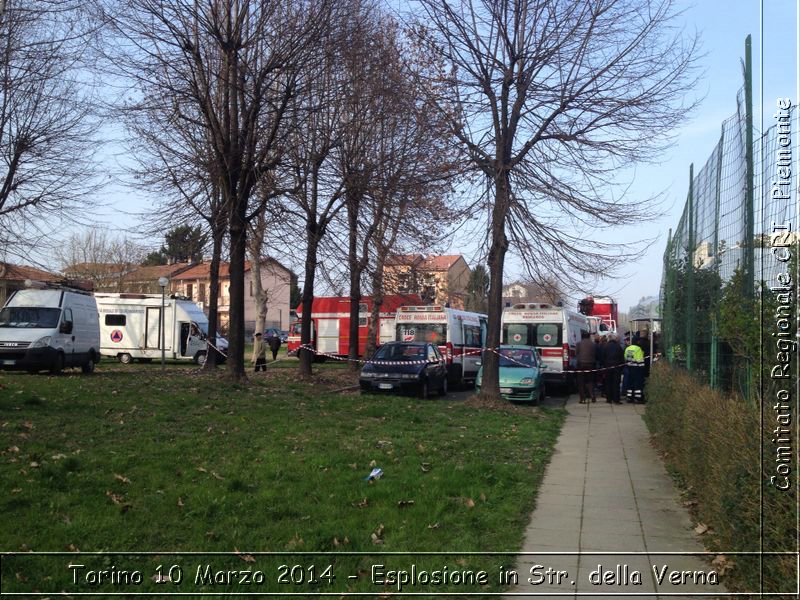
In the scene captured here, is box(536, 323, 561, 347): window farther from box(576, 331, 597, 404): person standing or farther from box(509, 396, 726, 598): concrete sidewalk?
box(509, 396, 726, 598): concrete sidewalk

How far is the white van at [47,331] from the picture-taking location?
22.2 metres

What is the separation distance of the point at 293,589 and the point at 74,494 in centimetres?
292

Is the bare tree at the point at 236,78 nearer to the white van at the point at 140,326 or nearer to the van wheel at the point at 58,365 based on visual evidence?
the van wheel at the point at 58,365

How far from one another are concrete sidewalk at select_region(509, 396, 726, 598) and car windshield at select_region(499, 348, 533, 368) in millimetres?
9412

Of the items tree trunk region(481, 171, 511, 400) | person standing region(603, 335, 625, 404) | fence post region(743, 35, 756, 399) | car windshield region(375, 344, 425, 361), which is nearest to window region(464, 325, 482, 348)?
car windshield region(375, 344, 425, 361)

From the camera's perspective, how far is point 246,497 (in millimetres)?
7770

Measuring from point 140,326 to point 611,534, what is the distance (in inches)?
1252

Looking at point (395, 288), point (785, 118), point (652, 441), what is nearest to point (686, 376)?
point (652, 441)

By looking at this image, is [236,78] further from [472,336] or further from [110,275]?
[110,275]

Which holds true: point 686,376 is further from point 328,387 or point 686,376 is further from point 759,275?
point 328,387

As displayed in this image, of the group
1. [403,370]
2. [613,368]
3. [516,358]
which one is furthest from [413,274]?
[613,368]

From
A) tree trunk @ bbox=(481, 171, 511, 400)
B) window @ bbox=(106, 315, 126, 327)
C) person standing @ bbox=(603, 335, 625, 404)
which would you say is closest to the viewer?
tree trunk @ bbox=(481, 171, 511, 400)

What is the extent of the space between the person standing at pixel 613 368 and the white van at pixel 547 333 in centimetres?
319

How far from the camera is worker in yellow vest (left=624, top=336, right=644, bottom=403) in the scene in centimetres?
2145
